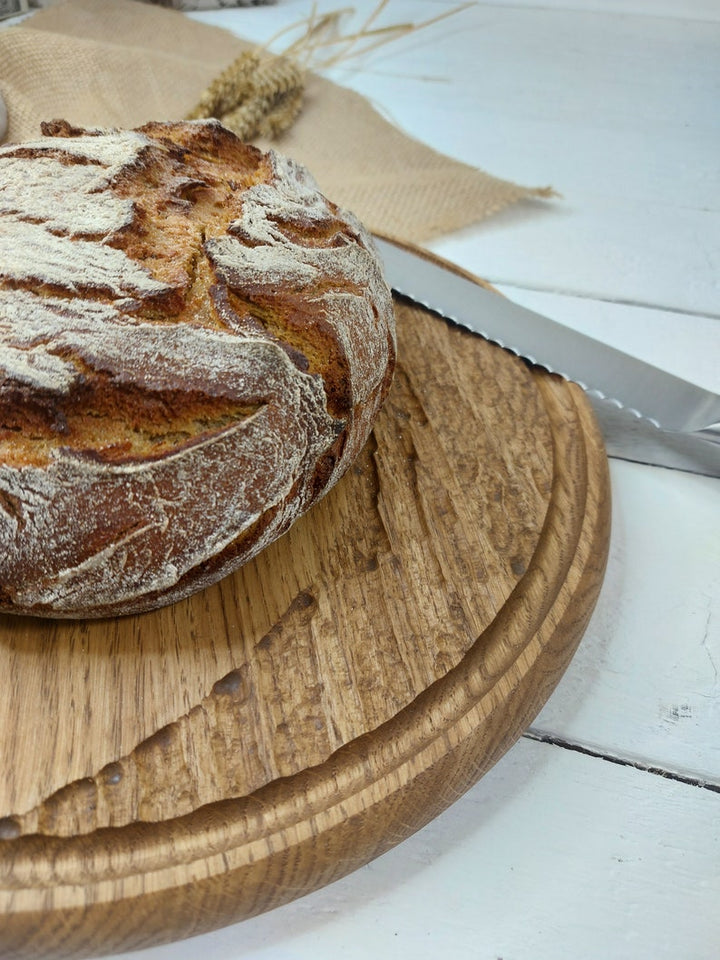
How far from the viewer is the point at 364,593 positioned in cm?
92

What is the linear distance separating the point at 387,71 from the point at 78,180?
1554 mm

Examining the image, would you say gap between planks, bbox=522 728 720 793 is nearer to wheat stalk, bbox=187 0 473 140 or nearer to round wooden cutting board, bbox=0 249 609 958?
round wooden cutting board, bbox=0 249 609 958

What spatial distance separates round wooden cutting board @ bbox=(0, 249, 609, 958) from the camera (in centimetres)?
72

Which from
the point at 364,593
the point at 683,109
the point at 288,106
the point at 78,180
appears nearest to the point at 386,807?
the point at 364,593

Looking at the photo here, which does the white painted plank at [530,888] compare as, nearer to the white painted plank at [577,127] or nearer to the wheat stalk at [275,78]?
the white painted plank at [577,127]

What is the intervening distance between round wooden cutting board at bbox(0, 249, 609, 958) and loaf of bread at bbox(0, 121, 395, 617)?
7 centimetres

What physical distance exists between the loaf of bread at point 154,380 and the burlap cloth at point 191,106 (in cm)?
78

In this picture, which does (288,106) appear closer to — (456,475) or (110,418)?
(456,475)

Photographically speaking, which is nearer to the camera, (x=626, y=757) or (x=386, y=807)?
(x=386, y=807)

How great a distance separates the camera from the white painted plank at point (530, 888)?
2.61 ft

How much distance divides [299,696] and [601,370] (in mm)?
638

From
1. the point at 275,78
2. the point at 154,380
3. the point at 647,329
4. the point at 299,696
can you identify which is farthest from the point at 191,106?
the point at 299,696

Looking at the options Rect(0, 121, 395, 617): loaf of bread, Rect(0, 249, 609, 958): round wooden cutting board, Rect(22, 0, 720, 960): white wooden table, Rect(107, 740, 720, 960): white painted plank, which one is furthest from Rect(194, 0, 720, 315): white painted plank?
Rect(107, 740, 720, 960): white painted plank

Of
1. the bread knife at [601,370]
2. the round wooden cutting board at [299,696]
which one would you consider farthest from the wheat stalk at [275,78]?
the round wooden cutting board at [299,696]
